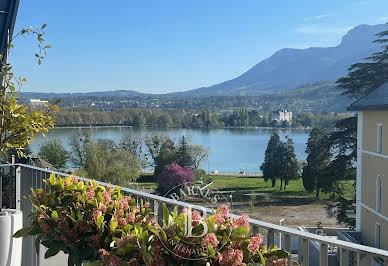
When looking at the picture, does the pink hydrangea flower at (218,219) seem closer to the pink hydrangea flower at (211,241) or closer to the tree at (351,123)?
the pink hydrangea flower at (211,241)

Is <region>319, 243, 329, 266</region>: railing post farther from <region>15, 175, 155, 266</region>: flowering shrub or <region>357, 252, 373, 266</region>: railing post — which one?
<region>15, 175, 155, 266</region>: flowering shrub

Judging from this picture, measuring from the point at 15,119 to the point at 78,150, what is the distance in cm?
3790

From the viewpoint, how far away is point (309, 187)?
3666cm

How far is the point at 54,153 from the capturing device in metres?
36.1

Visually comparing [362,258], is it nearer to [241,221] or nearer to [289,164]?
[241,221]

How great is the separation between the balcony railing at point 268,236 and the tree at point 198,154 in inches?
1509

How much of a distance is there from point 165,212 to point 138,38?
92186mm

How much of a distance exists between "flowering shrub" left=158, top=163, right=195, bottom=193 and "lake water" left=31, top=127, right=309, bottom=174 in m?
8.19

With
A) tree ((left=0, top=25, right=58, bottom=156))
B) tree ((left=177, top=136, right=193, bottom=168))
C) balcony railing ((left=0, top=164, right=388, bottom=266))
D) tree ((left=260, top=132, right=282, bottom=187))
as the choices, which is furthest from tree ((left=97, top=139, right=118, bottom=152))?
tree ((left=0, top=25, right=58, bottom=156))

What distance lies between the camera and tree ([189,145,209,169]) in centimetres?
4231

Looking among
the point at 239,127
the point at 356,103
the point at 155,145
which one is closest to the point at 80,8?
the point at 239,127

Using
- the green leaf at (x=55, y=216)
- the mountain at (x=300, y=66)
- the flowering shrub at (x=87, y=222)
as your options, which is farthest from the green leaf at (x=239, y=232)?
the mountain at (x=300, y=66)

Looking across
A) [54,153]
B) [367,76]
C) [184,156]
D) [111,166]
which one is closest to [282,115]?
[184,156]

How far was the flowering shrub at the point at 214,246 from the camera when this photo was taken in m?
1.24
